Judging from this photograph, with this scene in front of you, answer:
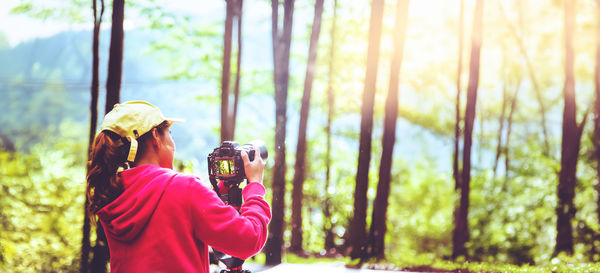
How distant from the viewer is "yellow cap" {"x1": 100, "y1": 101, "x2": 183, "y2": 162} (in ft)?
3.32

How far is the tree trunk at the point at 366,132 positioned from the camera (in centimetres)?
367

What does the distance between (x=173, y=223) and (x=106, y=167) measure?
6.9 inches

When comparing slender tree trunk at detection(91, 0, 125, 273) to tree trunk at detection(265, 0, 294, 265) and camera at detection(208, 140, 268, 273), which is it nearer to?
tree trunk at detection(265, 0, 294, 265)

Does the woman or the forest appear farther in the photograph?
the forest

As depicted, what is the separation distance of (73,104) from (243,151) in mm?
18405

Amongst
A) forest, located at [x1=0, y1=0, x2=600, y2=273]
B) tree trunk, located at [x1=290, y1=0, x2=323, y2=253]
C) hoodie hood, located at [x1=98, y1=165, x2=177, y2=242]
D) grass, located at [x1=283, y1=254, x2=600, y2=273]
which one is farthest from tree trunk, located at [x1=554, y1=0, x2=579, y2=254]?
hoodie hood, located at [x1=98, y1=165, x2=177, y2=242]

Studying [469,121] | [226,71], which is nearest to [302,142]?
[226,71]

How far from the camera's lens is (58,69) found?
16.7 metres

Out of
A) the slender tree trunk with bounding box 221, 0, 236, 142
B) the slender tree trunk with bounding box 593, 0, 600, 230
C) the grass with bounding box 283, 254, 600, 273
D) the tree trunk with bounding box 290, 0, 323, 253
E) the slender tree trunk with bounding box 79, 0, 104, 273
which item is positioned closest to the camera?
the grass with bounding box 283, 254, 600, 273

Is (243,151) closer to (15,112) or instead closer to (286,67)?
(286,67)

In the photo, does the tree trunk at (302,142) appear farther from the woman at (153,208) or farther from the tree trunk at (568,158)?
the woman at (153,208)

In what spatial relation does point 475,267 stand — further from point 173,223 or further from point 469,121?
point 173,223

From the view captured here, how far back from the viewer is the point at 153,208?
37.9 inches

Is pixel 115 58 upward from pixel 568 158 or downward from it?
upward
